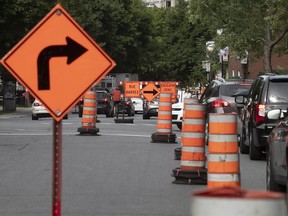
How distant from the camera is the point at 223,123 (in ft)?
39.0

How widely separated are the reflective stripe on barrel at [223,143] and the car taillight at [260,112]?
6214 mm

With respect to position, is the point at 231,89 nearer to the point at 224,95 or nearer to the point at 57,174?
the point at 224,95

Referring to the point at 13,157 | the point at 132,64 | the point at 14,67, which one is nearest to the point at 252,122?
the point at 13,157

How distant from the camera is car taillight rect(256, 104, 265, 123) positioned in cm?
1822

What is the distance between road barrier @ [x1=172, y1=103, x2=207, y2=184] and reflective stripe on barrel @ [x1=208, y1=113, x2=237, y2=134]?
2.44 metres

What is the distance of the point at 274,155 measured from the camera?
1145 cm

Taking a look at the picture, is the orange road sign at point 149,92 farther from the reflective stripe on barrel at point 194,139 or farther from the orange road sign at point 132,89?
the reflective stripe on barrel at point 194,139

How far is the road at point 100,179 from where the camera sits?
11.5 metres

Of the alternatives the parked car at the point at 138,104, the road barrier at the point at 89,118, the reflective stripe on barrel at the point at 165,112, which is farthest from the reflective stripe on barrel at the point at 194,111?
the parked car at the point at 138,104

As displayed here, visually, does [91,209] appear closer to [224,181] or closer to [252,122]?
[224,181]

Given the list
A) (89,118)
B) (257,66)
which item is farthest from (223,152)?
(257,66)

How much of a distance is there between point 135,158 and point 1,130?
39.8ft

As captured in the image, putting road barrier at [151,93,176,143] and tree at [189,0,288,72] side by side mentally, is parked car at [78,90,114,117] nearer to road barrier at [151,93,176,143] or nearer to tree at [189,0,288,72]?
tree at [189,0,288,72]

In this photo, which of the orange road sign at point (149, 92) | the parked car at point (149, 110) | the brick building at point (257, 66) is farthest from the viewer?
the brick building at point (257, 66)
